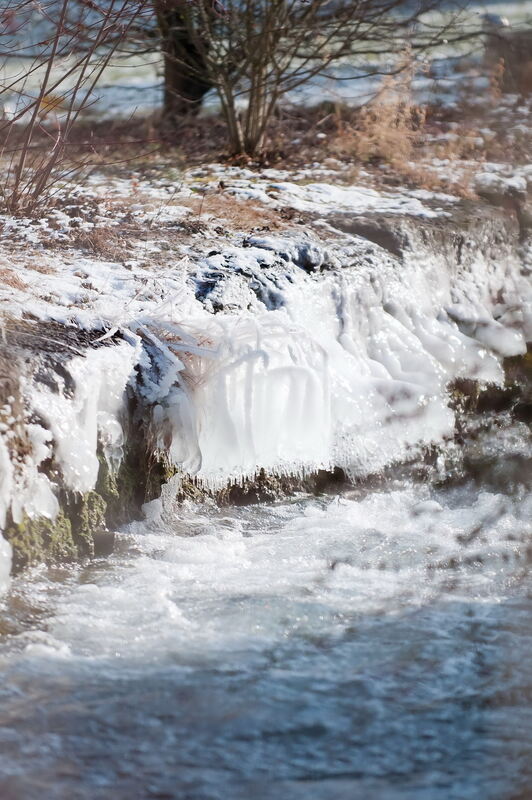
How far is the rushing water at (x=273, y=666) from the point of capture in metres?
2.34

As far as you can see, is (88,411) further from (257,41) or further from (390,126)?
(390,126)

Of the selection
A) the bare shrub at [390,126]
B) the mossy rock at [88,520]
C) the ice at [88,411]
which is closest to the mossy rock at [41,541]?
the mossy rock at [88,520]

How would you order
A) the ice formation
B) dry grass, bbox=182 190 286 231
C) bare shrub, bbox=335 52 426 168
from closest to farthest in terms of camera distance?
the ice formation, dry grass, bbox=182 190 286 231, bare shrub, bbox=335 52 426 168

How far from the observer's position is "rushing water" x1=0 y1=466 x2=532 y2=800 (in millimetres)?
2338

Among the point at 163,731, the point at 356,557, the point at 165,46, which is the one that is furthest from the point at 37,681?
the point at 165,46

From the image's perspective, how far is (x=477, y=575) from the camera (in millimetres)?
3473

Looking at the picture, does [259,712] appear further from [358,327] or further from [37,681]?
[358,327]

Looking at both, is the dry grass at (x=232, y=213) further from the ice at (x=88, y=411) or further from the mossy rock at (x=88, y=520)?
the mossy rock at (x=88, y=520)

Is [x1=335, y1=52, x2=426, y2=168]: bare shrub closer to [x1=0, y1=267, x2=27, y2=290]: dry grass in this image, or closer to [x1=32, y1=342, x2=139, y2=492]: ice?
[x1=0, y1=267, x2=27, y2=290]: dry grass

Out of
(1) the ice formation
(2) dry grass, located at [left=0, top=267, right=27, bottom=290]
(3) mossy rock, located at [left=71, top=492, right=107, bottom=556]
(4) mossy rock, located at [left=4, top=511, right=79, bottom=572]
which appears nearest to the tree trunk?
(1) the ice formation

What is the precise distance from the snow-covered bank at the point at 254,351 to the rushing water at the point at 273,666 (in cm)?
38

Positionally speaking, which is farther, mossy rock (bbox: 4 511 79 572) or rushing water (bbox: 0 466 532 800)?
mossy rock (bbox: 4 511 79 572)

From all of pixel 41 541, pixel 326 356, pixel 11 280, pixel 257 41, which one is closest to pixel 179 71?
pixel 257 41

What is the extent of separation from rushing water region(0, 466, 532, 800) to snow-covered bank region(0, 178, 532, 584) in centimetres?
38
